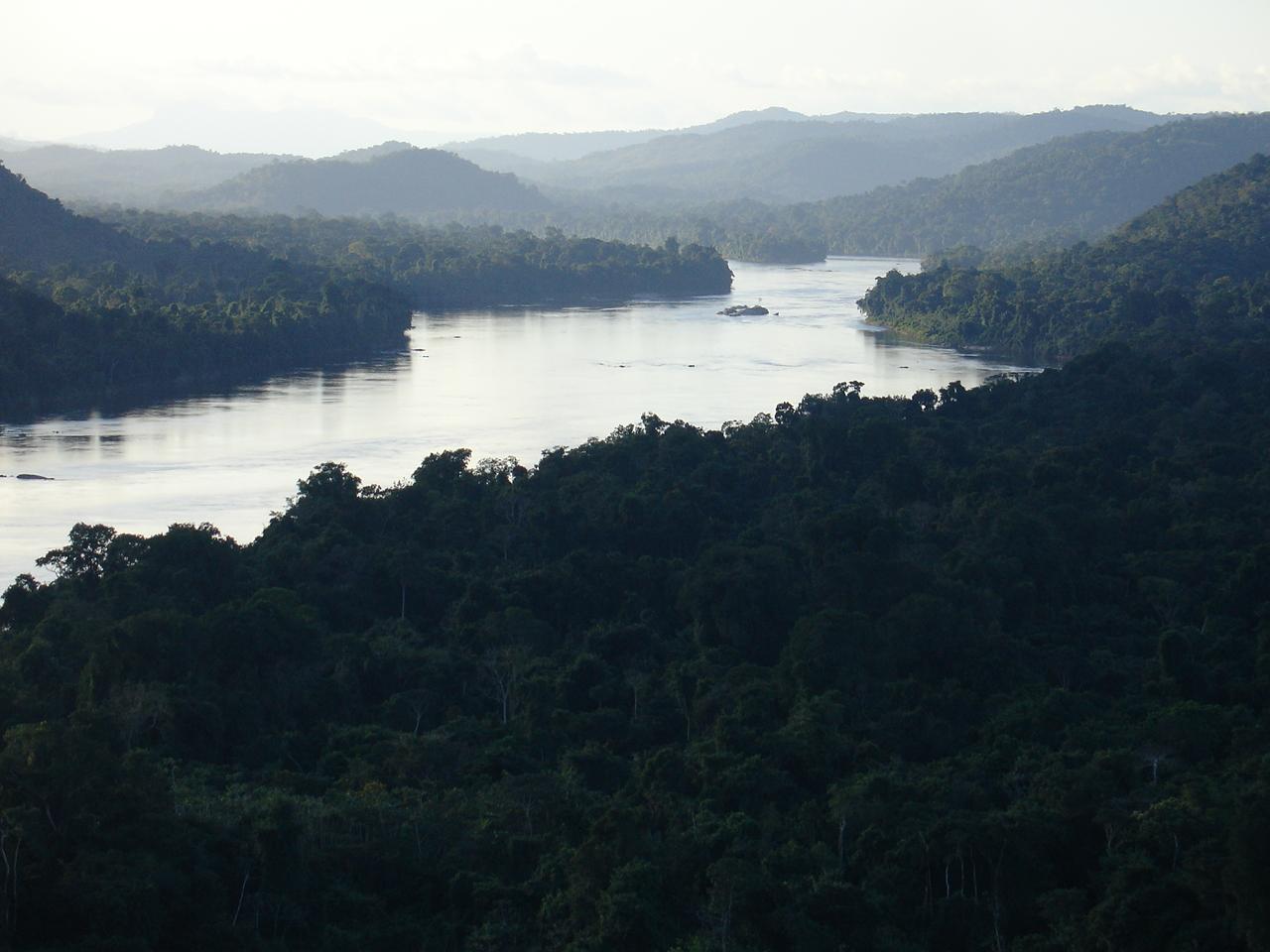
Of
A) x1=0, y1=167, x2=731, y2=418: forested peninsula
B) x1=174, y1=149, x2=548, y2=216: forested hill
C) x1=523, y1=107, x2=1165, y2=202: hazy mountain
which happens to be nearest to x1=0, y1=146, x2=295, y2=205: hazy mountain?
x1=174, y1=149, x2=548, y2=216: forested hill

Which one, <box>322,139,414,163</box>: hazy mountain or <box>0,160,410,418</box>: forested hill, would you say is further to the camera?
<box>322,139,414,163</box>: hazy mountain

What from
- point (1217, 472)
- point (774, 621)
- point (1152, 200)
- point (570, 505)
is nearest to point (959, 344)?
point (1217, 472)

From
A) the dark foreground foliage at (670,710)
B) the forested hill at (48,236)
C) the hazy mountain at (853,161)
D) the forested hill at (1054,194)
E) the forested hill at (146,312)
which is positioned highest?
the hazy mountain at (853,161)

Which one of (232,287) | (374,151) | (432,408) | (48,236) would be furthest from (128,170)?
(432,408)

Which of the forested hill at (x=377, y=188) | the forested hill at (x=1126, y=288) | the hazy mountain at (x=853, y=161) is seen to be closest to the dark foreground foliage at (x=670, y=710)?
the forested hill at (x=1126, y=288)

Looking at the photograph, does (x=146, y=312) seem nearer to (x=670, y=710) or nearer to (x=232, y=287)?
(x=232, y=287)

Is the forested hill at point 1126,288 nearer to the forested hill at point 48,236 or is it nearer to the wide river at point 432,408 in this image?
the wide river at point 432,408

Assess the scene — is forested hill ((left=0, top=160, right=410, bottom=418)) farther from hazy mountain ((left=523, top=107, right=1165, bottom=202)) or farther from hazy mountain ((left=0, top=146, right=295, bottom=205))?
hazy mountain ((left=523, top=107, right=1165, bottom=202))
